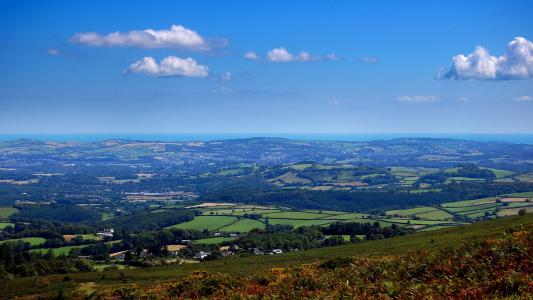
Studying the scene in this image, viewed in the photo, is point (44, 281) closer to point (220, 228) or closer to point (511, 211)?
point (220, 228)

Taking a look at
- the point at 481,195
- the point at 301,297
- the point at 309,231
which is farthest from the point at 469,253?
the point at 481,195

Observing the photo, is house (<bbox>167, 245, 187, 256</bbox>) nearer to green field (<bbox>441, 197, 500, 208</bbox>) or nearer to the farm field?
the farm field

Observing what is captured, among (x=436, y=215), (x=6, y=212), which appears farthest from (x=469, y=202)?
(x=6, y=212)

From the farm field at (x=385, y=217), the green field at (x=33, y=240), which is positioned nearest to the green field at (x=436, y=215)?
the farm field at (x=385, y=217)

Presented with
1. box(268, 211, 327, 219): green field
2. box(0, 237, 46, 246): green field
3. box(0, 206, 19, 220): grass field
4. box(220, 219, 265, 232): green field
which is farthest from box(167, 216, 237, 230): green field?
box(0, 206, 19, 220): grass field

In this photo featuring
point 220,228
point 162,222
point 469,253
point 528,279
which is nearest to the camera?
point 528,279

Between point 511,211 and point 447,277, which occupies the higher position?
point 447,277

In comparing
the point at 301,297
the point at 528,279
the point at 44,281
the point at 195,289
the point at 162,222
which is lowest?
Answer: the point at 162,222
